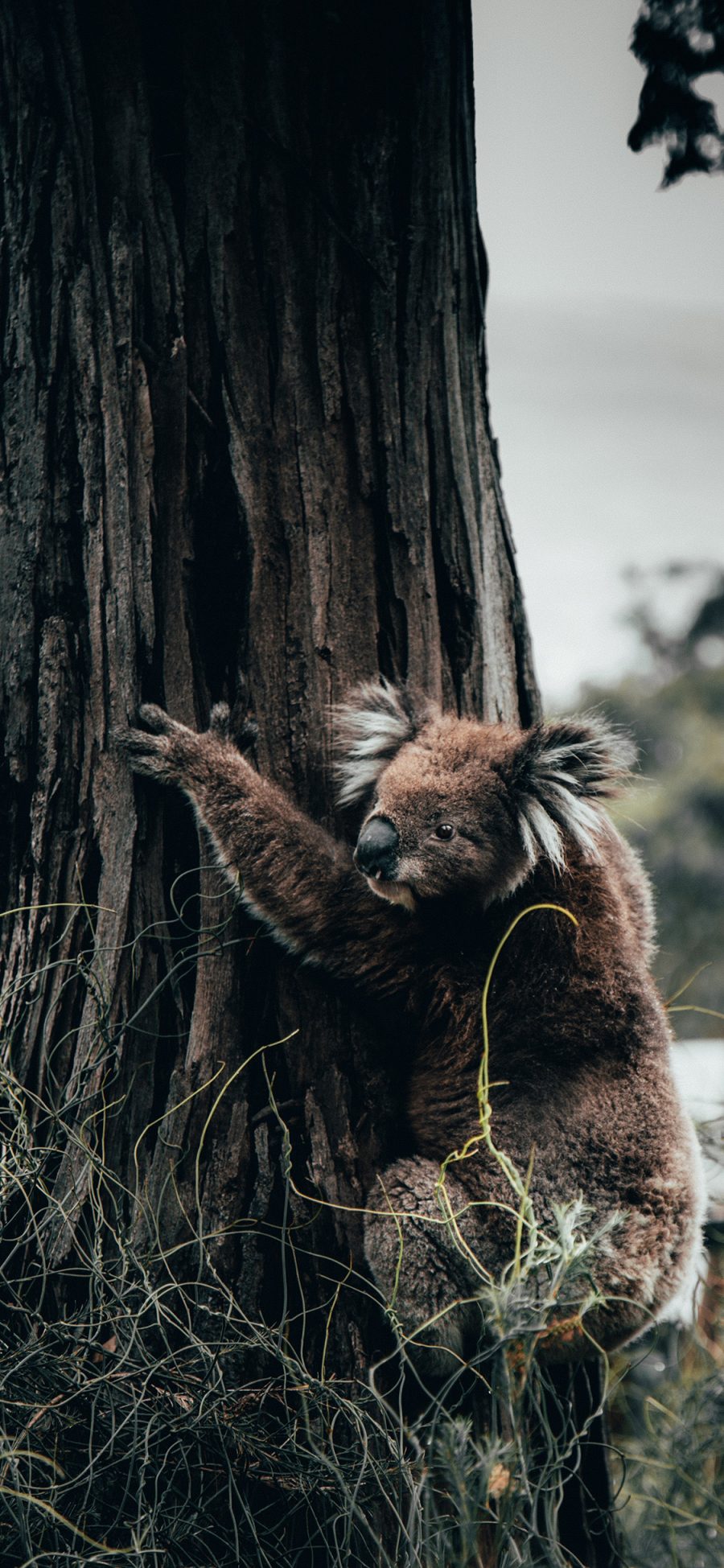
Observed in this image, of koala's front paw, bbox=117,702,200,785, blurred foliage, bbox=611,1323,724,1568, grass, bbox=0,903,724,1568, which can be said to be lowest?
blurred foliage, bbox=611,1323,724,1568

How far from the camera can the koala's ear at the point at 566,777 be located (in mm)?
2559

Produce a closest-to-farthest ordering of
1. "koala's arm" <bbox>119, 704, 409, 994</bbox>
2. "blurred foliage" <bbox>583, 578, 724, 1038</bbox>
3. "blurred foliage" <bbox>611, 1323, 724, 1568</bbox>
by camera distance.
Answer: "koala's arm" <bbox>119, 704, 409, 994</bbox>, "blurred foliage" <bbox>611, 1323, 724, 1568</bbox>, "blurred foliage" <bbox>583, 578, 724, 1038</bbox>

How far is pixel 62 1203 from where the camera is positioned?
2.14 meters

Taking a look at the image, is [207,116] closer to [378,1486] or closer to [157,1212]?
[157,1212]

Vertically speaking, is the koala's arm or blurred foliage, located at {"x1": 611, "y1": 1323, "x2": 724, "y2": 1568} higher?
the koala's arm

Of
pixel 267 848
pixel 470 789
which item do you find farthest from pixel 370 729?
pixel 267 848

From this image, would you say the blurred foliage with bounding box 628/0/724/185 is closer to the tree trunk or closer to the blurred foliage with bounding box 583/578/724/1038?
the tree trunk

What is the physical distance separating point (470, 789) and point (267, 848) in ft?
1.82

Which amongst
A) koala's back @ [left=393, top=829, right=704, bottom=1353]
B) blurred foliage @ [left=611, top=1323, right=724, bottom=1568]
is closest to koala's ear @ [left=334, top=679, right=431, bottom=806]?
koala's back @ [left=393, top=829, right=704, bottom=1353]

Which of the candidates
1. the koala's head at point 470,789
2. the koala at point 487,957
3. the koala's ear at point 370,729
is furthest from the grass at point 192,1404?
the koala's ear at point 370,729

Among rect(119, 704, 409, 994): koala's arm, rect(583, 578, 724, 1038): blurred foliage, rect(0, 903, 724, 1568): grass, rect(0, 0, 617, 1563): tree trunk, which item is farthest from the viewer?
rect(583, 578, 724, 1038): blurred foliage

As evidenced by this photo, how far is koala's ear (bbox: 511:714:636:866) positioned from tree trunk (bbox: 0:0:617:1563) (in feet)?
1.52

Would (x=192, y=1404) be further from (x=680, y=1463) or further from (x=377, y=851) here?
(x=680, y=1463)

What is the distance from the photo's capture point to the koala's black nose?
7.98 feet
